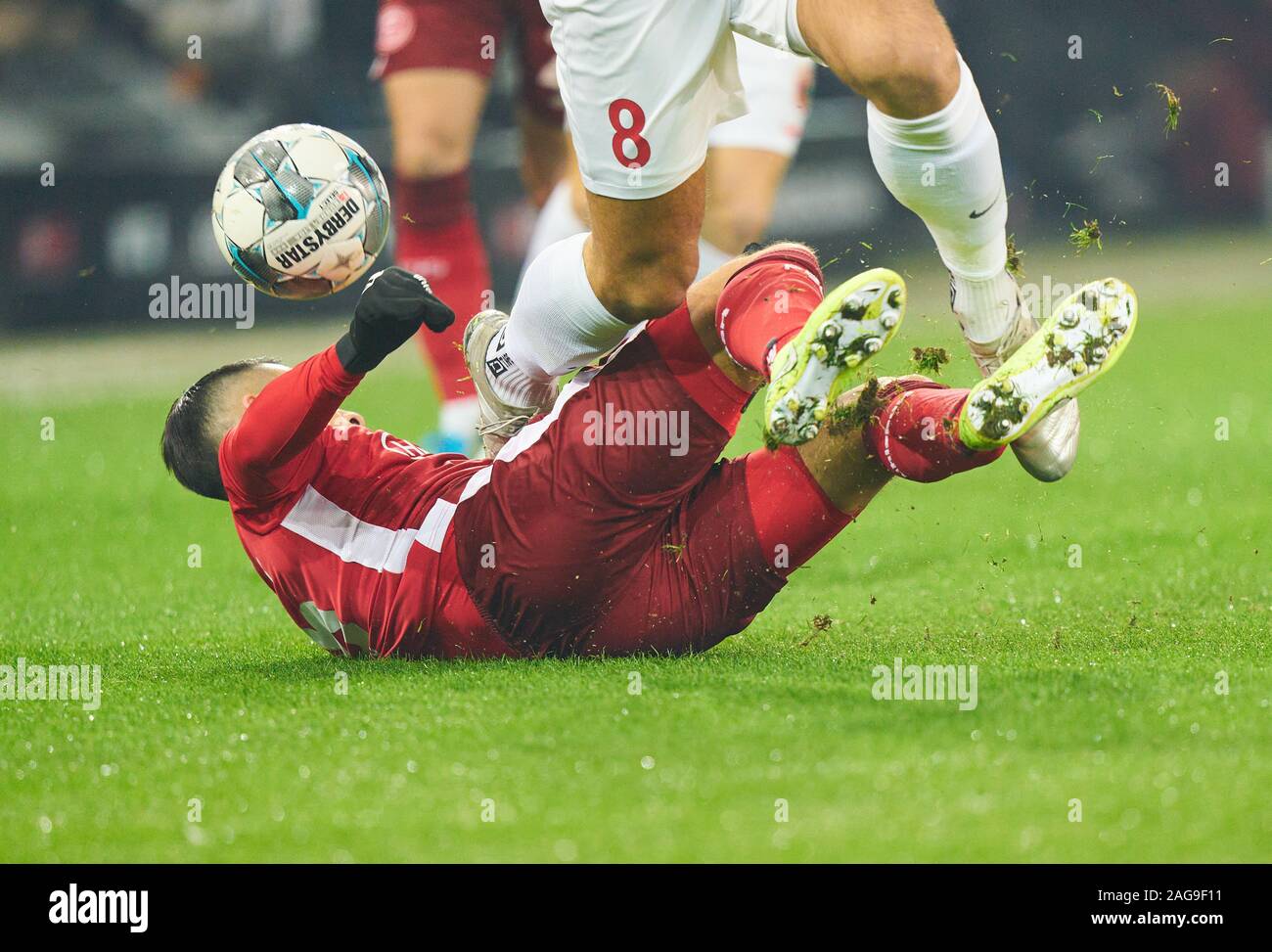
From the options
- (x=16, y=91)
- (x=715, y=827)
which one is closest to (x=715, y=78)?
(x=715, y=827)

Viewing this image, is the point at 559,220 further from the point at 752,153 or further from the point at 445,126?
the point at 752,153

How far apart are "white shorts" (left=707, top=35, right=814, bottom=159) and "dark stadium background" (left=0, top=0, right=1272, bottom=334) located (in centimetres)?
627

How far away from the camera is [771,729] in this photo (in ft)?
8.95

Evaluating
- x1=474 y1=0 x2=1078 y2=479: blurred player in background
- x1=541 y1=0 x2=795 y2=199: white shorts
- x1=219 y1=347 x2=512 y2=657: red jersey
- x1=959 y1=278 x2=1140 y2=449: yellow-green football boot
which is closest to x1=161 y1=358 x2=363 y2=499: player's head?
x1=219 y1=347 x2=512 y2=657: red jersey

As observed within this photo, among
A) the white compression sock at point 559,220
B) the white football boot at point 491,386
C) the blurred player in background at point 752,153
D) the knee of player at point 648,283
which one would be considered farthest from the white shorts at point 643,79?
the white compression sock at point 559,220

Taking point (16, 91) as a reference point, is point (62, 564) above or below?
below

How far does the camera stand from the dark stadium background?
37.3 ft

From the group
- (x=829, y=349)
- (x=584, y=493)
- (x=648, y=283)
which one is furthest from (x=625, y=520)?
(x=829, y=349)

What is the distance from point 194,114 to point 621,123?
9.34 metres

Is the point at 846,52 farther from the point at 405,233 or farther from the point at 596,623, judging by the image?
the point at 405,233

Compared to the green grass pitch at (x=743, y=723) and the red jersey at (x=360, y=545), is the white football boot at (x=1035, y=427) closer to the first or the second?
the green grass pitch at (x=743, y=723)

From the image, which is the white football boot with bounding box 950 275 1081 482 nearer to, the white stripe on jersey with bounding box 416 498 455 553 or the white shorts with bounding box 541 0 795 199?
the white shorts with bounding box 541 0 795 199

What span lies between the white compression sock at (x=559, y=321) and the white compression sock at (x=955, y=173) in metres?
0.63

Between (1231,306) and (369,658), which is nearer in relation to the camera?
(369,658)
